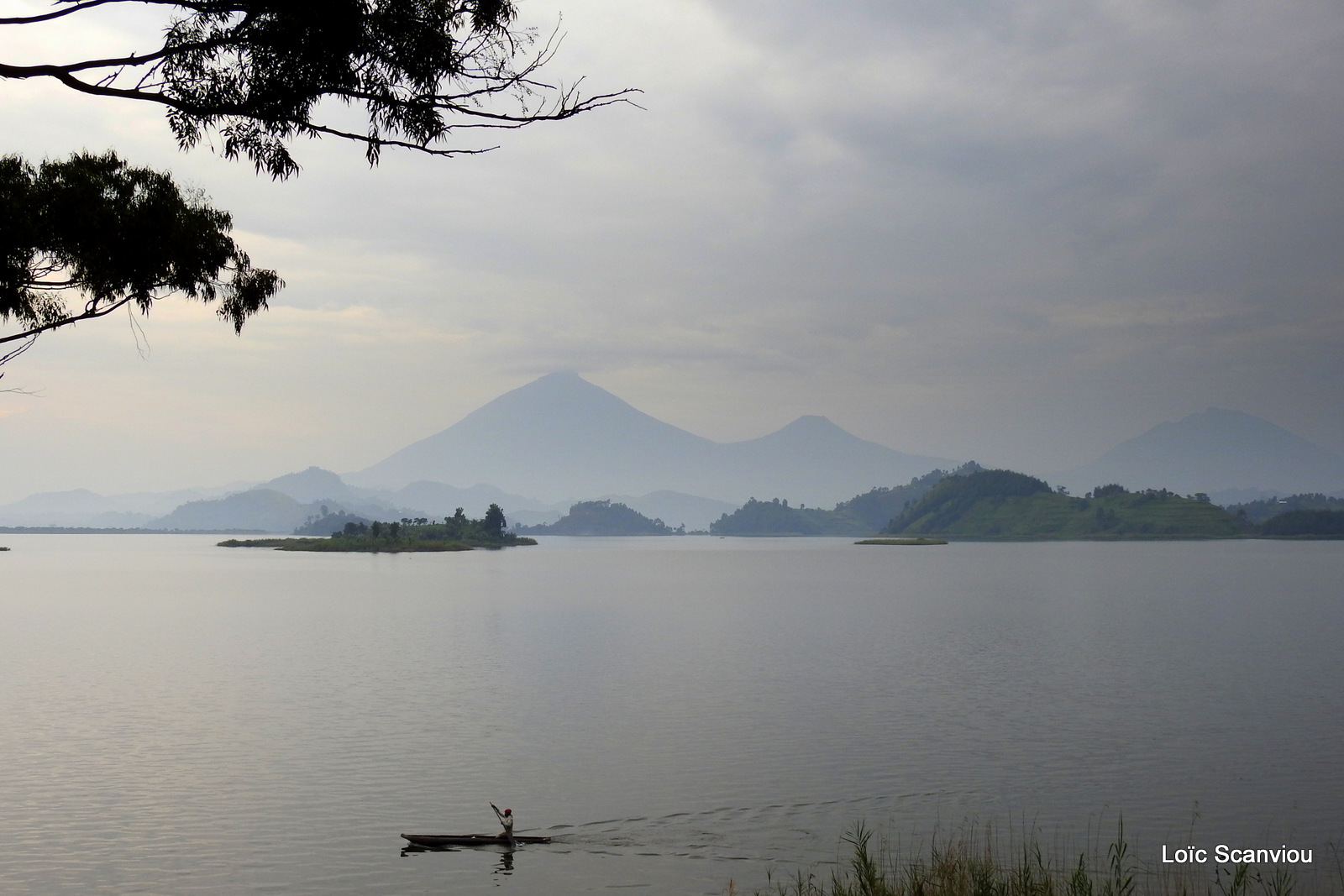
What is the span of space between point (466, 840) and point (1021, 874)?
14.3 m

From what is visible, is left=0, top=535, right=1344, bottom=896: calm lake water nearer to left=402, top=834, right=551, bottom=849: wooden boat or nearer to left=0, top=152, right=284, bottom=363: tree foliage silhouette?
left=402, top=834, right=551, bottom=849: wooden boat

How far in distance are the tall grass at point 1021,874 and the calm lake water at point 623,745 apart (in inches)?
39.3

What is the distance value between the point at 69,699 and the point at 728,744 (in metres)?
34.3

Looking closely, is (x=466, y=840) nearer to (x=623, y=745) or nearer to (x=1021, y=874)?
(x=623, y=745)

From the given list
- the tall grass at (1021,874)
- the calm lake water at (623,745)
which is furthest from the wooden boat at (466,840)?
the tall grass at (1021,874)

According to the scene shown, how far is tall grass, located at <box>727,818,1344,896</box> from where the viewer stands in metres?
21.9

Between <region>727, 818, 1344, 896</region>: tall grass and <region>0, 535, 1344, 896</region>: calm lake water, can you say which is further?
<region>0, 535, 1344, 896</region>: calm lake water

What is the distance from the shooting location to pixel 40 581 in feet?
548

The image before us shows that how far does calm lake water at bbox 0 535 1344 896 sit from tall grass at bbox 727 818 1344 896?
997mm

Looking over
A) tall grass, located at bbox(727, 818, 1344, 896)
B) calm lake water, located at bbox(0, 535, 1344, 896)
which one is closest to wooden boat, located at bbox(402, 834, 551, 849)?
calm lake water, located at bbox(0, 535, 1344, 896)

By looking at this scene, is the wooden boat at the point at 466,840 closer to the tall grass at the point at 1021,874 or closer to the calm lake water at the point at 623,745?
the calm lake water at the point at 623,745

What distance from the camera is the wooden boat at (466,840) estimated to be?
92.5 feet

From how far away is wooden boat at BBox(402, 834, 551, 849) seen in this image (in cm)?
2820

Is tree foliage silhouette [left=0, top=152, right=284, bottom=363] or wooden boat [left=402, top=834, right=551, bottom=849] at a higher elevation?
tree foliage silhouette [left=0, top=152, right=284, bottom=363]
